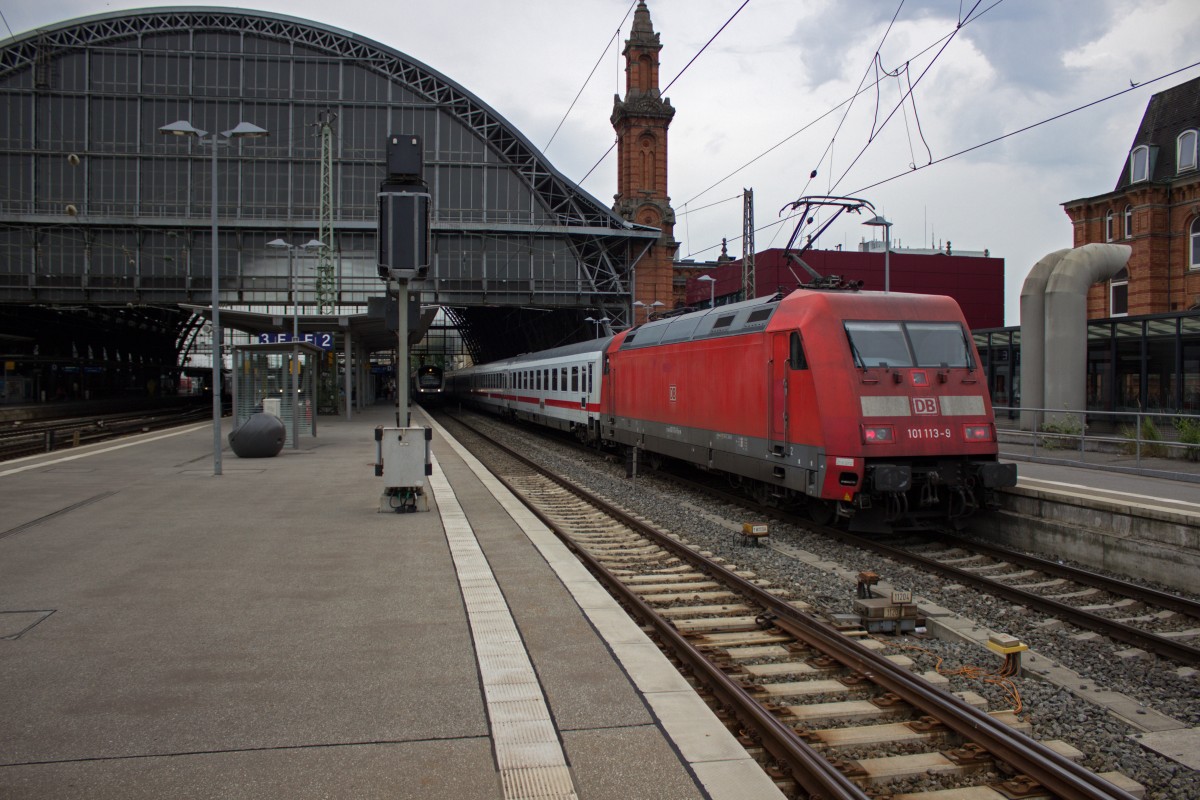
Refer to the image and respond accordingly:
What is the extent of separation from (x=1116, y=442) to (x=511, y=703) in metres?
15.9

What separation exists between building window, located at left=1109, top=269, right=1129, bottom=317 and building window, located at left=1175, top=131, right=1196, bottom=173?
4.78 metres

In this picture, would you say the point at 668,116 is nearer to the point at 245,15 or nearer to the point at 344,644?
the point at 245,15

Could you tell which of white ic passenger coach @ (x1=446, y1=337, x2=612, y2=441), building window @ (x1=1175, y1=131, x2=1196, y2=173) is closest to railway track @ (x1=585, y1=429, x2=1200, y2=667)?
white ic passenger coach @ (x1=446, y1=337, x2=612, y2=441)

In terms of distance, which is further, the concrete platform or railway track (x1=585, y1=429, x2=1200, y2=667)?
railway track (x1=585, y1=429, x2=1200, y2=667)

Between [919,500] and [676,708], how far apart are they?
7100 mm

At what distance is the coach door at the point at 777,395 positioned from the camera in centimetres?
1145

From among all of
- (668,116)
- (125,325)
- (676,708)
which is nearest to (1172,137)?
(668,116)

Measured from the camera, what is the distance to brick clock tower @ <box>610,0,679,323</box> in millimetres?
57406

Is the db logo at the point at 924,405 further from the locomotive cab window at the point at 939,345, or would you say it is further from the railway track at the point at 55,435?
the railway track at the point at 55,435

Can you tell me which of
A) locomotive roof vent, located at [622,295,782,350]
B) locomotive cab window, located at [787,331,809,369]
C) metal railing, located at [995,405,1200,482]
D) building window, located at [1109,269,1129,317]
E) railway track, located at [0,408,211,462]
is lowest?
railway track, located at [0,408,211,462]

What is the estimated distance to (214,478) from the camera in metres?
15.7

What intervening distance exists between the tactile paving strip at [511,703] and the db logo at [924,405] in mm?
5724

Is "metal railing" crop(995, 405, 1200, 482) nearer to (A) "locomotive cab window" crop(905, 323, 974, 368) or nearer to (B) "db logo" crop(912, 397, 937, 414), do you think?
(A) "locomotive cab window" crop(905, 323, 974, 368)

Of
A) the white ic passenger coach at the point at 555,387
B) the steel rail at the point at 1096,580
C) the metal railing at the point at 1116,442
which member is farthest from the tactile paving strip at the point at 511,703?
the white ic passenger coach at the point at 555,387
